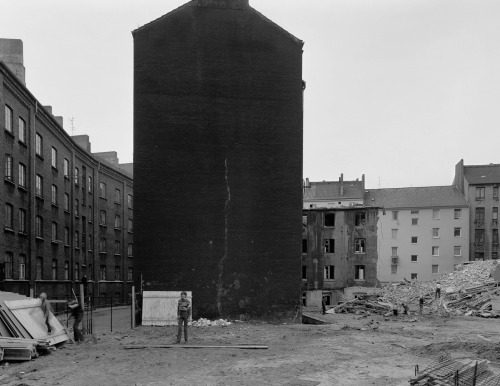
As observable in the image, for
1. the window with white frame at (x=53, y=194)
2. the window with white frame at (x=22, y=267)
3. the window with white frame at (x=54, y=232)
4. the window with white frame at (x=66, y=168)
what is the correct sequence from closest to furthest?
the window with white frame at (x=22, y=267), the window with white frame at (x=53, y=194), the window with white frame at (x=54, y=232), the window with white frame at (x=66, y=168)

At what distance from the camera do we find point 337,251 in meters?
52.3

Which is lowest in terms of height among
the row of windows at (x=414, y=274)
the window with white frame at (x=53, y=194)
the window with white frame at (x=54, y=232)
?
the row of windows at (x=414, y=274)

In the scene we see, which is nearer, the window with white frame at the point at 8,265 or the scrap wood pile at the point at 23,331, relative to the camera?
the scrap wood pile at the point at 23,331

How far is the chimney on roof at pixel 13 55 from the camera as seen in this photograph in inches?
1299

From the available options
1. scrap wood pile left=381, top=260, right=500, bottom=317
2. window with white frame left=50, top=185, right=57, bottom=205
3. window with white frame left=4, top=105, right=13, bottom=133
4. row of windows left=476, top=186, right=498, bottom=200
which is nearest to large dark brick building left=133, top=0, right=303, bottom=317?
window with white frame left=4, top=105, right=13, bottom=133

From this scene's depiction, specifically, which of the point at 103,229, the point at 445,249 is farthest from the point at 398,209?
the point at 103,229

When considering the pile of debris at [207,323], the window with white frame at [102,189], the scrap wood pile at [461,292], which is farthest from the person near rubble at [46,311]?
the window with white frame at [102,189]

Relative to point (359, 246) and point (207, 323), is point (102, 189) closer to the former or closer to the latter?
point (359, 246)

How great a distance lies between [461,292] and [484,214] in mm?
33154

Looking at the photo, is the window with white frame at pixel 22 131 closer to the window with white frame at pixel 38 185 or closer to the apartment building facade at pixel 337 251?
the window with white frame at pixel 38 185

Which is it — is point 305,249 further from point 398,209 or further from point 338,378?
point 338,378

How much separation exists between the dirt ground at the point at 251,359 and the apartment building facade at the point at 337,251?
29.5 metres

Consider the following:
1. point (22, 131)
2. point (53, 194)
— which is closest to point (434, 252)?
point (53, 194)

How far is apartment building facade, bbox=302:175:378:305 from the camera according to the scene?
51.7m
